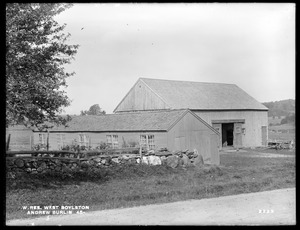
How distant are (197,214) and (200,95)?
32.6 m

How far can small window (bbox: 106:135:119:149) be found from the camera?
30.2m

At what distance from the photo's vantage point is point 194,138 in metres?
27.7

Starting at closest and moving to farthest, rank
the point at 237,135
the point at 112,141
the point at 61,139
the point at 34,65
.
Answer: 1. the point at 34,65
2. the point at 112,141
3. the point at 61,139
4. the point at 237,135

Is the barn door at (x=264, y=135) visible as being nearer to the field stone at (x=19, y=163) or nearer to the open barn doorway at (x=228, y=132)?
the open barn doorway at (x=228, y=132)

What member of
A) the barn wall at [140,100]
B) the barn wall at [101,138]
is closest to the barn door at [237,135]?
the barn wall at [140,100]

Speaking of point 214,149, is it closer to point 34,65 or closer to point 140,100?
point 140,100

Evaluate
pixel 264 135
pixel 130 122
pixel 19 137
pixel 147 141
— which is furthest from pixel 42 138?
pixel 264 135

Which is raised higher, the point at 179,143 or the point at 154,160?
the point at 179,143

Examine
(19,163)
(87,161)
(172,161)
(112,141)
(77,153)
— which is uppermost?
(112,141)

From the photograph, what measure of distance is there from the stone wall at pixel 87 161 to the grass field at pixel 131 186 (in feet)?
1.99

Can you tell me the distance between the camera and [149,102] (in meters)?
38.6

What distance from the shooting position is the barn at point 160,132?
26.8 metres

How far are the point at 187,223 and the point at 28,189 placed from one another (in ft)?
22.6
